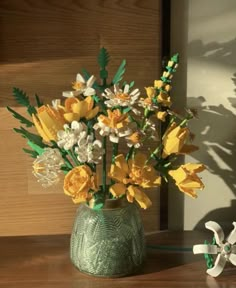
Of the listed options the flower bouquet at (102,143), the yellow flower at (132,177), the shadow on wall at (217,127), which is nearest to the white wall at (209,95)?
the shadow on wall at (217,127)

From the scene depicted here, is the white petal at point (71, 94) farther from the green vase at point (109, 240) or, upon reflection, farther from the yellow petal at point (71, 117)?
the green vase at point (109, 240)

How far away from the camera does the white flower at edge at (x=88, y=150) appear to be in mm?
917

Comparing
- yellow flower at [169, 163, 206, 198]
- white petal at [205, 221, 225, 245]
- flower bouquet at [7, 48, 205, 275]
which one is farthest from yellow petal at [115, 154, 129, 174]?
white petal at [205, 221, 225, 245]

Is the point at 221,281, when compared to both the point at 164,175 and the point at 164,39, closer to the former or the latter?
the point at 164,175

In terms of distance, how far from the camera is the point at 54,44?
1.16 m

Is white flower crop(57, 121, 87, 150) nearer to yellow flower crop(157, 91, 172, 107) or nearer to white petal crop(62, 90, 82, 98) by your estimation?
white petal crop(62, 90, 82, 98)

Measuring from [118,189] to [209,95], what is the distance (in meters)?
0.39

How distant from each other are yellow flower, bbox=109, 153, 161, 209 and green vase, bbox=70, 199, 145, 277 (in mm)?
57

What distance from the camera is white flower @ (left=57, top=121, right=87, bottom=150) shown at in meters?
0.91

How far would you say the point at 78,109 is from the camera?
3.06 ft

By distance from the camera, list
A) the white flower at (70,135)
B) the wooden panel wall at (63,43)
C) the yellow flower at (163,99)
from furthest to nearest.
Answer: the wooden panel wall at (63,43)
the yellow flower at (163,99)
the white flower at (70,135)

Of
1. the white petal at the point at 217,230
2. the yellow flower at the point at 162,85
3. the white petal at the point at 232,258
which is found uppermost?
the yellow flower at the point at 162,85

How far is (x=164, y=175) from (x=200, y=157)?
235 millimetres

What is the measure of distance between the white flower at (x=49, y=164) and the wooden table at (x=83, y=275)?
23 cm
